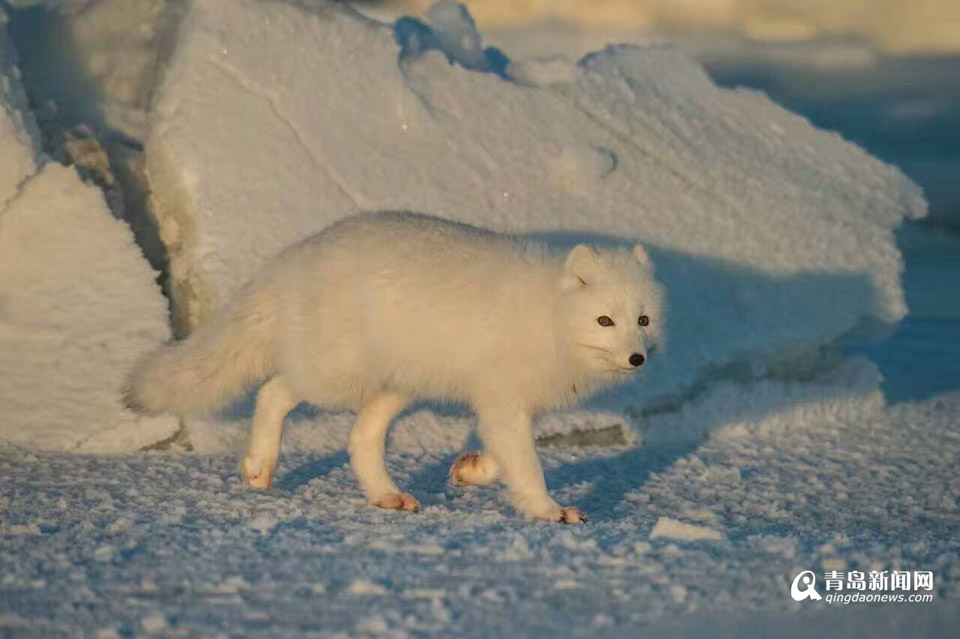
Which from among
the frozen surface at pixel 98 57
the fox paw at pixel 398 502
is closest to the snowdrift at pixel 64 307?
the frozen surface at pixel 98 57

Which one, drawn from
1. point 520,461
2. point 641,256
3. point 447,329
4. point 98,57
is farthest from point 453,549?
point 98,57

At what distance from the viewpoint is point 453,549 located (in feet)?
11.0

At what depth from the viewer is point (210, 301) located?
5.01 meters

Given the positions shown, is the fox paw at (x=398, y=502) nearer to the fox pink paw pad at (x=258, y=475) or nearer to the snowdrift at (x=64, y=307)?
the fox pink paw pad at (x=258, y=475)

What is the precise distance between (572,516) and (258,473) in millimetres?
1093

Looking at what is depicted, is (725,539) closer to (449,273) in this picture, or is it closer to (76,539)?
(449,273)

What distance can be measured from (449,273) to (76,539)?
1357mm

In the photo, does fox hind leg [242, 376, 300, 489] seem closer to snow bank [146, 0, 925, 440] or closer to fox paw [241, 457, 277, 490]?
fox paw [241, 457, 277, 490]

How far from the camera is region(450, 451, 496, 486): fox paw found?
14.3 feet

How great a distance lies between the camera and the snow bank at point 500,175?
5.31m

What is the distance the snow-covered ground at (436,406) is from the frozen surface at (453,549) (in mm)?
14

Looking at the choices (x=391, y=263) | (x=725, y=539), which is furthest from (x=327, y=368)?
(x=725, y=539)

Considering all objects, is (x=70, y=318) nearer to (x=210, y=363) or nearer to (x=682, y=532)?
(x=210, y=363)

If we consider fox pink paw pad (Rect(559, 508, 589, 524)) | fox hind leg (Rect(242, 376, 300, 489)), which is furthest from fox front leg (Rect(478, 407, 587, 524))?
fox hind leg (Rect(242, 376, 300, 489))
